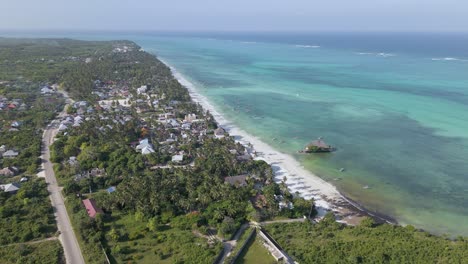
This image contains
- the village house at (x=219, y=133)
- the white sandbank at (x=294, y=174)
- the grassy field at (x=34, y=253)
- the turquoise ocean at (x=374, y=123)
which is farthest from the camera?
the village house at (x=219, y=133)

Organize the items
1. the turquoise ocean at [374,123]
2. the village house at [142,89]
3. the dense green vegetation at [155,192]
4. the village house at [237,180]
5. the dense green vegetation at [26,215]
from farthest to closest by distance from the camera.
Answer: the village house at [142,89]
the village house at [237,180]
the turquoise ocean at [374,123]
the dense green vegetation at [26,215]
the dense green vegetation at [155,192]

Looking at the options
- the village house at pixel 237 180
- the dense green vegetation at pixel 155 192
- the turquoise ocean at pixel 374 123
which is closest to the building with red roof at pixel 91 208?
the dense green vegetation at pixel 155 192

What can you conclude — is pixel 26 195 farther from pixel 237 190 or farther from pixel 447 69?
pixel 447 69

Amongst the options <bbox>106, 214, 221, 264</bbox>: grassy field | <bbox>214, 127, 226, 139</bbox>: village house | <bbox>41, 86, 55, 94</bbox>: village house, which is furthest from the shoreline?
<bbox>41, 86, 55, 94</bbox>: village house

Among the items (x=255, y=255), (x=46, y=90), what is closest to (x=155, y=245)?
(x=255, y=255)

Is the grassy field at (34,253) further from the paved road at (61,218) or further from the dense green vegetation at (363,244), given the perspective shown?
the dense green vegetation at (363,244)

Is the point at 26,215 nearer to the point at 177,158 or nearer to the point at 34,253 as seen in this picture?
the point at 34,253
